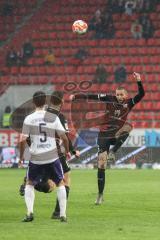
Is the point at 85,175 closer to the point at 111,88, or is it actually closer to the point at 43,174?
the point at 111,88

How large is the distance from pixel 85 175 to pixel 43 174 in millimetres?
12369

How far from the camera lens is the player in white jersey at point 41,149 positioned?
1073cm

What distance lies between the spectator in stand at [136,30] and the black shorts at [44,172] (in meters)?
23.3

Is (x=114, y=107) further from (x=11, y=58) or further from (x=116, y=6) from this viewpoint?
(x=116, y=6)

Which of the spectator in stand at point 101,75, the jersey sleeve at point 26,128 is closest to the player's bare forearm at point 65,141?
the jersey sleeve at point 26,128

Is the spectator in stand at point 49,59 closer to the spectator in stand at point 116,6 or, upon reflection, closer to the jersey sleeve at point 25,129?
the spectator in stand at point 116,6

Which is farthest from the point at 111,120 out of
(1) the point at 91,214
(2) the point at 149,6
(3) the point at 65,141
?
(2) the point at 149,6

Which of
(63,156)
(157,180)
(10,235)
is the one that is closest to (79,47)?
(157,180)

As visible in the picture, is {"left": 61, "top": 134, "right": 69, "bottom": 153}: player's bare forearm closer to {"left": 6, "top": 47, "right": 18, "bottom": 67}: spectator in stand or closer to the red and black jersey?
the red and black jersey

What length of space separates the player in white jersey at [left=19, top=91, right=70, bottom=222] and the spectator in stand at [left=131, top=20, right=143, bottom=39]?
2316 centimetres

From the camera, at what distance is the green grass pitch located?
380 inches

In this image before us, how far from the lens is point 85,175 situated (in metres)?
23.4

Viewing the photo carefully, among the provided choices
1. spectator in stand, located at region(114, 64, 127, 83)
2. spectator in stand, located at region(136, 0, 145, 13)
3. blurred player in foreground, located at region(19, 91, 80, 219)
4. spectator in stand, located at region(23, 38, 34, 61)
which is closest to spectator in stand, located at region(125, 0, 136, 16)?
spectator in stand, located at region(136, 0, 145, 13)

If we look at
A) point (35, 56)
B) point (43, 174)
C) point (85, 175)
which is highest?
point (35, 56)
